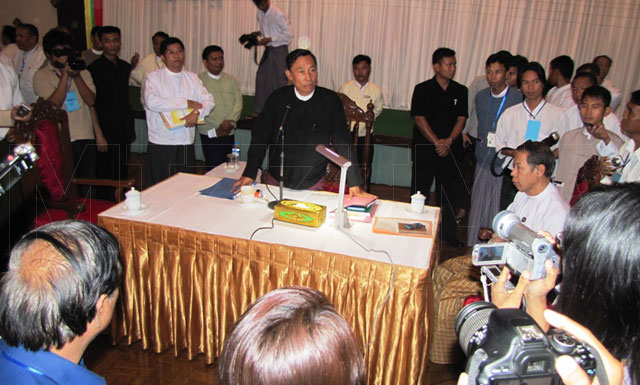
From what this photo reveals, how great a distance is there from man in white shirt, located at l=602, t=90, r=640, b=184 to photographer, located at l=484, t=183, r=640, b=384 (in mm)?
1866

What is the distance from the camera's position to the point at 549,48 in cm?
552

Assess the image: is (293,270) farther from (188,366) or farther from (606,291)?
(606,291)

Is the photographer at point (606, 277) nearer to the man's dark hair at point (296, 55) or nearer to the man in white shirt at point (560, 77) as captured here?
the man's dark hair at point (296, 55)

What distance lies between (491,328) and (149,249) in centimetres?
179

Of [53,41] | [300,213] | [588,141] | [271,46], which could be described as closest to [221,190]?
[300,213]

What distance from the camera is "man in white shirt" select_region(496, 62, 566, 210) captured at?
3203mm

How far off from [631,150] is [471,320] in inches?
84.4

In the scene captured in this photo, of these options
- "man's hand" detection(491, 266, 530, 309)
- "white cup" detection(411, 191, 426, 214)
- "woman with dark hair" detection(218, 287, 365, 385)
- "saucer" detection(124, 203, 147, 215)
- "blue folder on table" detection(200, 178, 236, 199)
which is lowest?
"saucer" detection(124, 203, 147, 215)

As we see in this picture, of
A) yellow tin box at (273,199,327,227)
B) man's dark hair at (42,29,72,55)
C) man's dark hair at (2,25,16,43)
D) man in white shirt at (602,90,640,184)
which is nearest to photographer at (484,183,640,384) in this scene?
yellow tin box at (273,199,327,227)

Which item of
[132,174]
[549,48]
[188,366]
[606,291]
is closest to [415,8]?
[549,48]

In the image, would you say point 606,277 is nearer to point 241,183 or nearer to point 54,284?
point 54,284

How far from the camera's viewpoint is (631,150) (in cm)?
253

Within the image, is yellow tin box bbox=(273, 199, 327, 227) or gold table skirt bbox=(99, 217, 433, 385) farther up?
yellow tin box bbox=(273, 199, 327, 227)

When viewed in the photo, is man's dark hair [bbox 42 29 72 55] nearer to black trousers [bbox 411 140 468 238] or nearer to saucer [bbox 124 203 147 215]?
saucer [bbox 124 203 147 215]
